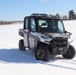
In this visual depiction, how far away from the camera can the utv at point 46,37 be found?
9742 mm

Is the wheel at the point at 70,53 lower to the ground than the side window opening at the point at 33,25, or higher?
lower

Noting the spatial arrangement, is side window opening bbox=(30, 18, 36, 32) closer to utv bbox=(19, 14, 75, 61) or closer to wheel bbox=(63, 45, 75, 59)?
utv bbox=(19, 14, 75, 61)

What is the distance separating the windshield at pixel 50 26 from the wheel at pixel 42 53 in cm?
95

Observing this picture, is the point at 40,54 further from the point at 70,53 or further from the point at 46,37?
the point at 70,53

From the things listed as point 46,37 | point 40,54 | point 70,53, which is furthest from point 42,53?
point 70,53

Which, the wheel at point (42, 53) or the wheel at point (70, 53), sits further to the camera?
the wheel at point (70, 53)

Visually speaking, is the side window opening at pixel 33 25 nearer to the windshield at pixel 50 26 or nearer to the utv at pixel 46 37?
the utv at pixel 46 37

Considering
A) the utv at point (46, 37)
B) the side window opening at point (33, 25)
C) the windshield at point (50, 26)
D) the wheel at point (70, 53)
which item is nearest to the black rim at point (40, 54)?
the utv at point (46, 37)

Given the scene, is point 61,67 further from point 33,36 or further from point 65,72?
point 33,36

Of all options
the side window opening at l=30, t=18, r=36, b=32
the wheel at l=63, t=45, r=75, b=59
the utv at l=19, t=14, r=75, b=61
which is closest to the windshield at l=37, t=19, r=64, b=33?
the utv at l=19, t=14, r=75, b=61

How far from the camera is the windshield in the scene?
34.6 ft

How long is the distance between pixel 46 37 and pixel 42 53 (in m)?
0.66

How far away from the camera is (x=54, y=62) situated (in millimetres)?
9617

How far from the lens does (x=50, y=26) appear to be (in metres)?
10.7
